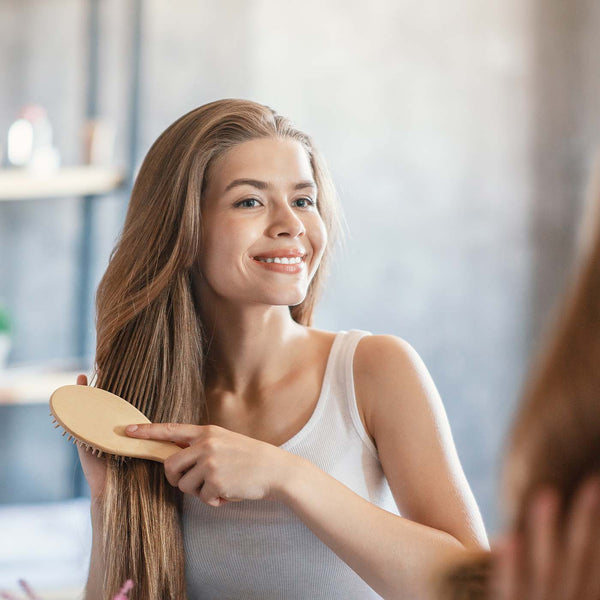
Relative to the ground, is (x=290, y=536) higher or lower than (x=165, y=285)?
lower

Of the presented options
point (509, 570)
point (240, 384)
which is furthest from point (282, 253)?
point (509, 570)

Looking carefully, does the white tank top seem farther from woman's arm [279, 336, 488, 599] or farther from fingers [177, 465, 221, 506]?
fingers [177, 465, 221, 506]

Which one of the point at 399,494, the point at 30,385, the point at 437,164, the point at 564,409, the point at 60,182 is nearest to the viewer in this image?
the point at 564,409

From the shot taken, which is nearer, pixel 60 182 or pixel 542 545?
pixel 542 545

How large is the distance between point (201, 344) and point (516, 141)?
5.22 feet

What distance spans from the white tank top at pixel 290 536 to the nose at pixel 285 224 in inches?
8.4

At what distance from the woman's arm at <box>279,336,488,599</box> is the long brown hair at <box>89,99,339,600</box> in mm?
256

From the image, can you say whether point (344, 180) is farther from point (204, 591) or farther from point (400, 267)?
point (204, 591)

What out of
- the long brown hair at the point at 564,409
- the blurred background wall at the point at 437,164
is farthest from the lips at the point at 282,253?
the blurred background wall at the point at 437,164

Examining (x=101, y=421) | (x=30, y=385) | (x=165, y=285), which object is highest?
(x=165, y=285)

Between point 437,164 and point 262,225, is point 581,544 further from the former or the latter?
point 437,164

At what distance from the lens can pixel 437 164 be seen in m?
2.51

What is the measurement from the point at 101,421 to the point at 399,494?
15.9 inches

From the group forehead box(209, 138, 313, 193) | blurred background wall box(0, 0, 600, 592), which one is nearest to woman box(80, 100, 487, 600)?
forehead box(209, 138, 313, 193)
